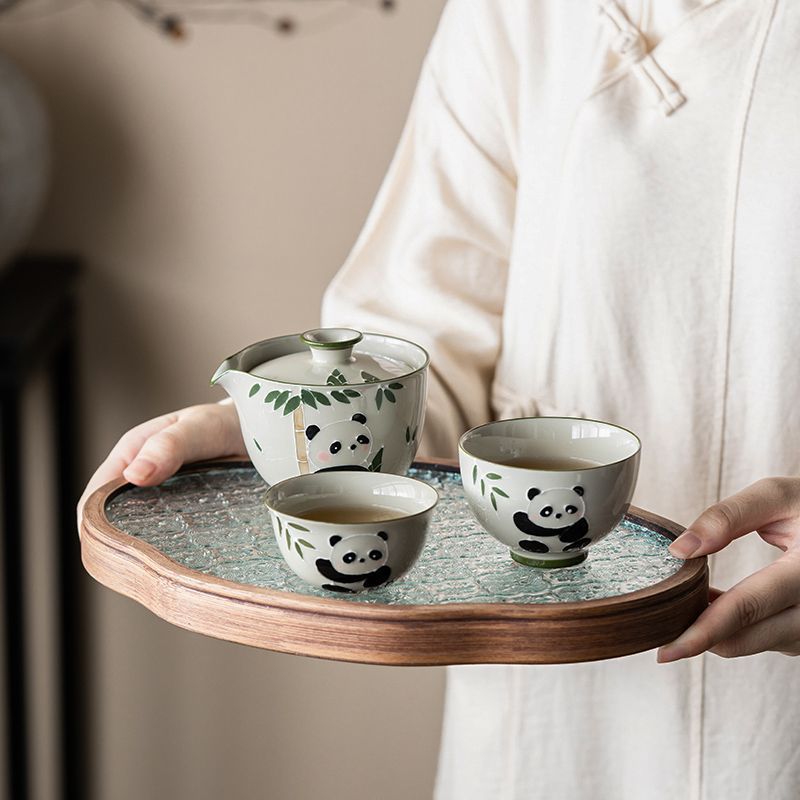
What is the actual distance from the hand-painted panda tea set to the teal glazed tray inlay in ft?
0.06

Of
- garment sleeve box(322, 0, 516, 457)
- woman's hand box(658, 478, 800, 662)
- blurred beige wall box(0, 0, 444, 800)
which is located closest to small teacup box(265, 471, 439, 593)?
woman's hand box(658, 478, 800, 662)

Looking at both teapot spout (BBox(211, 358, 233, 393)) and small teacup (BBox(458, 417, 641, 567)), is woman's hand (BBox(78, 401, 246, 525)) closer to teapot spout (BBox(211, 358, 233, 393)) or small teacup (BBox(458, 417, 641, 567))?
teapot spout (BBox(211, 358, 233, 393))

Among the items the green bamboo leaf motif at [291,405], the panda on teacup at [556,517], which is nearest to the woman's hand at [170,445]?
the green bamboo leaf motif at [291,405]

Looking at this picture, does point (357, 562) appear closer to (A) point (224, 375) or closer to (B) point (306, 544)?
(B) point (306, 544)

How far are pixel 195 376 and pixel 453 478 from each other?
891 millimetres

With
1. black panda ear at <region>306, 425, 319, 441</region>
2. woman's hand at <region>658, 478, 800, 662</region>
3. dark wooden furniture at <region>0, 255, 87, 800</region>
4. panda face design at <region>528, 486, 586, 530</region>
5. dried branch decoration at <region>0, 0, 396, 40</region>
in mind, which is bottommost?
dark wooden furniture at <region>0, 255, 87, 800</region>

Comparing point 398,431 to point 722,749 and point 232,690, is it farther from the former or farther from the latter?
point 232,690

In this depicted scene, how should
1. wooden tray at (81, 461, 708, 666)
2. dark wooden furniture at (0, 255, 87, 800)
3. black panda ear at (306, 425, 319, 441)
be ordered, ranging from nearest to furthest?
wooden tray at (81, 461, 708, 666) → black panda ear at (306, 425, 319, 441) → dark wooden furniture at (0, 255, 87, 800)

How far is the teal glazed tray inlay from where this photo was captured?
620 mm

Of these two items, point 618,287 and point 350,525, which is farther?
point 618,287

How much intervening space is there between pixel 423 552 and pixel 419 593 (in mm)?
62

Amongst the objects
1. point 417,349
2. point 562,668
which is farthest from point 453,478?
point 562,668

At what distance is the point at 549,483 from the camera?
0.62 meters

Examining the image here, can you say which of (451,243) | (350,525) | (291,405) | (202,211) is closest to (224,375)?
(291,405)
